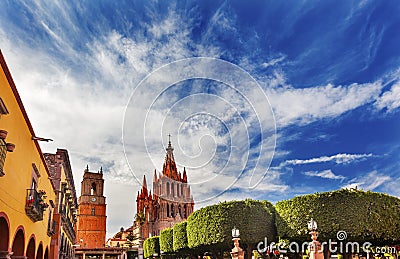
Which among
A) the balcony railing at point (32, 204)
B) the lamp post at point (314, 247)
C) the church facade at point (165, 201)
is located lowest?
the lamp post at point (314, 247)

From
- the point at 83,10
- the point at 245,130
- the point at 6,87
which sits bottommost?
the point at 6,87

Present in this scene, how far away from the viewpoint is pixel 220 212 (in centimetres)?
2772

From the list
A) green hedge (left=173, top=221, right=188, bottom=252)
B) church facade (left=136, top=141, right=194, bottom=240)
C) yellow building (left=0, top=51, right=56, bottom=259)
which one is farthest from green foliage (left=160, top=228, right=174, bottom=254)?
church facade (left=136, top=141, right=194, bottom=240)

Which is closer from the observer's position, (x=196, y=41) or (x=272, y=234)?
(x=196, y=41)

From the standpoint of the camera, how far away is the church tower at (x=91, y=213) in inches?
3009

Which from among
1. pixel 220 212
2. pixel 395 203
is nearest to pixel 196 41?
pixel 220 212

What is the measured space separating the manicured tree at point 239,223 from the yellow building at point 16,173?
569 inches

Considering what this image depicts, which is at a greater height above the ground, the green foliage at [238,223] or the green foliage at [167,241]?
the green foliage at [238,223]

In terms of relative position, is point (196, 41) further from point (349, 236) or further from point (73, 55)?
point (349, 236)

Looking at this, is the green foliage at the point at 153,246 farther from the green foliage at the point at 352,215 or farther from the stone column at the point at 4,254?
the stone column at the point at 4,254

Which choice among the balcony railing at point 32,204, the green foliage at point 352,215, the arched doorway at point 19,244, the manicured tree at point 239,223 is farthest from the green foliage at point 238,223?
the arched doorway at point 19,244

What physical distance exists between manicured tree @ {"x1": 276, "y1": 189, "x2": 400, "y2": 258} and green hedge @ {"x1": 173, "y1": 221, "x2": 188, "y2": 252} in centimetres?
1267

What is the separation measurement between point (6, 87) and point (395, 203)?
76.0 feet

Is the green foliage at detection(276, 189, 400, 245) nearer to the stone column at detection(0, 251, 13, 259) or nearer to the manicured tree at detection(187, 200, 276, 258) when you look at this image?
the manicured tree at detection(187, 200, 276, 258)
